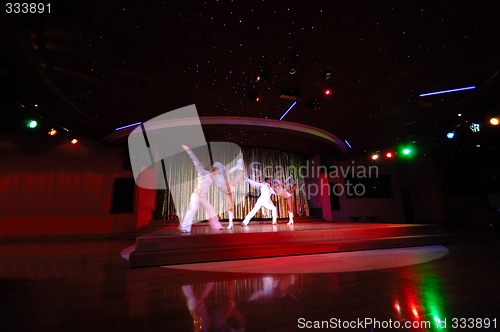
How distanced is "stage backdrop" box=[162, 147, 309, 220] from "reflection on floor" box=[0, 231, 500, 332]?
21.0 ft

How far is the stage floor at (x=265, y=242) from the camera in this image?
3742mm

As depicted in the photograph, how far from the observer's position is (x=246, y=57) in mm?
4359

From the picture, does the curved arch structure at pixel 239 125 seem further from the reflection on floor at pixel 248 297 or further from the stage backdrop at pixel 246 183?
the reflection on floor at pixel 248 297

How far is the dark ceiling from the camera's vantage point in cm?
341

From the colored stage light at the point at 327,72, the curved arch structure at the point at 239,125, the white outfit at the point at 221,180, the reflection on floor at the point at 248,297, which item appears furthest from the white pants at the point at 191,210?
the colored stage light at the point at 327,72

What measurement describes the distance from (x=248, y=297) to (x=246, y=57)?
13.4ft

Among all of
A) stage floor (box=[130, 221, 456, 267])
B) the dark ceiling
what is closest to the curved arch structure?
the dark ceiling

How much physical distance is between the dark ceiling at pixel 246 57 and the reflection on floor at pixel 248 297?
12.3 ft

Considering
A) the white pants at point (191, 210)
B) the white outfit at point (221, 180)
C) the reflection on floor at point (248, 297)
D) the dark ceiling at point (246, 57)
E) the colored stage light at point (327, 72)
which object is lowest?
the reflection on floor at point (248, 297)

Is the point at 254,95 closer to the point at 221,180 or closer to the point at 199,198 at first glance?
the point at 221,180

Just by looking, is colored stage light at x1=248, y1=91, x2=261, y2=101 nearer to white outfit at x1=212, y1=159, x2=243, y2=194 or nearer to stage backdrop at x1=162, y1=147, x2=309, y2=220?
white outfit at x1=212, y1=159, x2=243, y2=194

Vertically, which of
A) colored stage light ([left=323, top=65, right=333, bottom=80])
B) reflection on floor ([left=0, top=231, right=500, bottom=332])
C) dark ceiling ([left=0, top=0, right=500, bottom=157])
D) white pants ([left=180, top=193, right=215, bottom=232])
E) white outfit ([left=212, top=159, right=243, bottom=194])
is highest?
dark ceiling ([left=0, top=0, right=500, bottom=157])

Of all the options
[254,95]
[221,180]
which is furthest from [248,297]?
[254,95]

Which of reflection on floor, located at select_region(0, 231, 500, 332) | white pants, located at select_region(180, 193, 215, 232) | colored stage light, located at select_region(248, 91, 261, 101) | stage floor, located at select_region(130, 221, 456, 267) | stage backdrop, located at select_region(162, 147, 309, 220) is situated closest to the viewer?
reflection on floor, located at select_region(0, 231, 500, 332)
